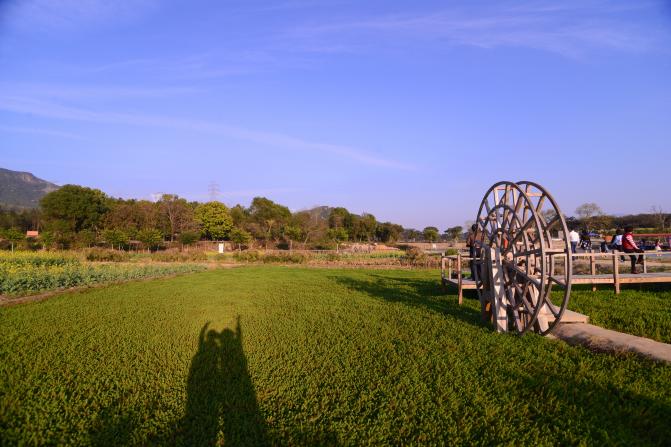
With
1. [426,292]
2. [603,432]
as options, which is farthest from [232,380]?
[426,292]

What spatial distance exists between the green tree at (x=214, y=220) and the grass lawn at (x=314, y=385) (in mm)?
49150

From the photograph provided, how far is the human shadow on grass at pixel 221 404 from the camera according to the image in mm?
3821

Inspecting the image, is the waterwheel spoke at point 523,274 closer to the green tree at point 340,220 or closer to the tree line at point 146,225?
the tree line at point 146,225

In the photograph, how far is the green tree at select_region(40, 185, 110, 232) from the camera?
48750 millimetres

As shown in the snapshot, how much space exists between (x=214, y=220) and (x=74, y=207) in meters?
16.8

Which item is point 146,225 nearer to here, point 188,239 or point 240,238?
point 188,239

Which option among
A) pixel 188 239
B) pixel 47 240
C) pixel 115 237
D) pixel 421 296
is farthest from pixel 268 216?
pixel 421 296

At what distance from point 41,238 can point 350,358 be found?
41113 millimetres

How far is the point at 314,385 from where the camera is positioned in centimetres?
497

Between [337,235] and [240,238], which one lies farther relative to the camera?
[337,235]

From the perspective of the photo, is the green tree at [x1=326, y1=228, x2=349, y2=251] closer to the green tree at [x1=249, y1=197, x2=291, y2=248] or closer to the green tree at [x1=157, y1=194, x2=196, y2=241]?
the green tree at [x1=249, y1=197, x2=291, y2=248]

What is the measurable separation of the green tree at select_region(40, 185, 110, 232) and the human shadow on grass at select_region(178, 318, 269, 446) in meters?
49.9

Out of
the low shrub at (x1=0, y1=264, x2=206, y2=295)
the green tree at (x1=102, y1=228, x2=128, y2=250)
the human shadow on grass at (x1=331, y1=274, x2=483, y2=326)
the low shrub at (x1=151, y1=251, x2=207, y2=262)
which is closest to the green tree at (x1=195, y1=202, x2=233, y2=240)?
the green tree at (x1=102, y1=228, x2=128, y2=250)

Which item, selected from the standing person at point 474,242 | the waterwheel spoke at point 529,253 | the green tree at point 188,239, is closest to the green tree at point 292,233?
the green tree at point 188,239
